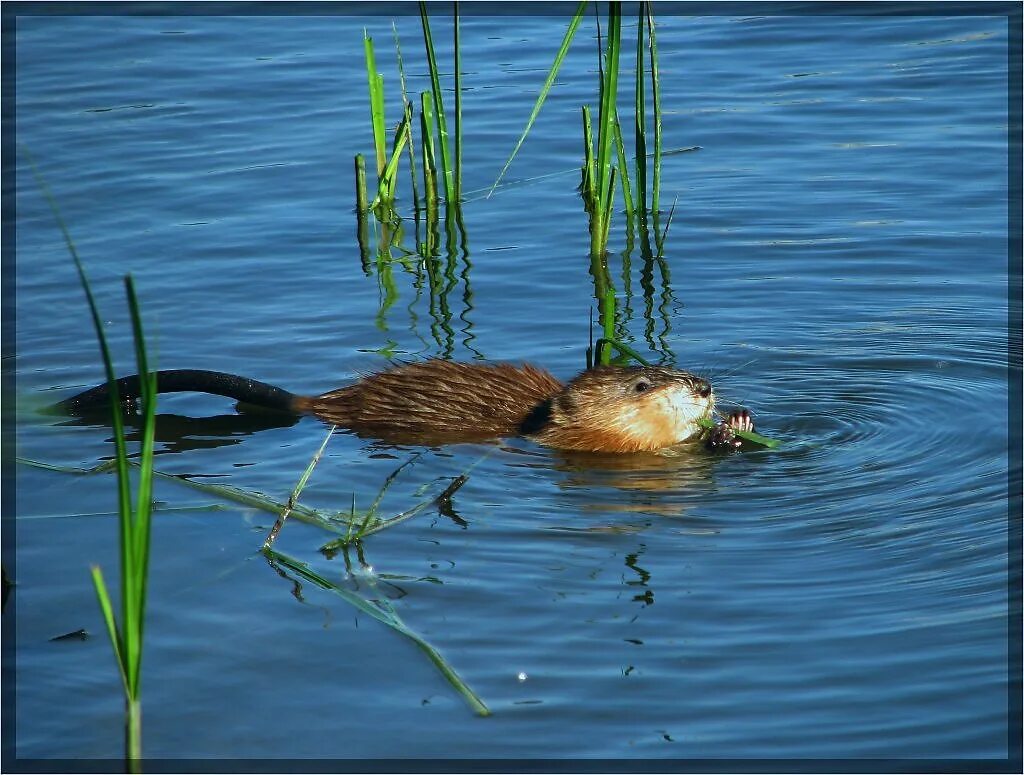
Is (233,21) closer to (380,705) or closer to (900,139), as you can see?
(900,139)

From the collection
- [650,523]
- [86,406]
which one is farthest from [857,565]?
[86,406]

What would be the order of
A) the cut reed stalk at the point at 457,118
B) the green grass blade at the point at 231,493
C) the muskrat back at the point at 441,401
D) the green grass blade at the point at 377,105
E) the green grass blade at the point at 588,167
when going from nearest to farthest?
the green grass blade at the point at 231,493
the muskrat back at the point at 441,401
the cut reed stalk at the point at 457,118
the green grass blade at the point at 588,167
the green grass blade at the point at 377,105

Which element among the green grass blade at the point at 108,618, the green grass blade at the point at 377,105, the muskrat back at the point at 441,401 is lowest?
the muskrat back at the point at 441,401

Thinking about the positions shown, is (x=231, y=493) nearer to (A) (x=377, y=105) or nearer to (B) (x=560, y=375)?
(B) (x=560, y=375)

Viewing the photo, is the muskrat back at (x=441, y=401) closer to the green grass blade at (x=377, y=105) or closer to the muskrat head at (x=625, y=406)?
the muskrat head at (x=625, y=406)

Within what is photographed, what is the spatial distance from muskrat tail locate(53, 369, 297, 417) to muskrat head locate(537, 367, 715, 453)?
1.13 meters

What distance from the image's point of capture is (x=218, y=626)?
4.47 metres

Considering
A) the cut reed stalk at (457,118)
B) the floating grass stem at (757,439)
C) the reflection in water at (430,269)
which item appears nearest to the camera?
the floating grass stem at (757,439)

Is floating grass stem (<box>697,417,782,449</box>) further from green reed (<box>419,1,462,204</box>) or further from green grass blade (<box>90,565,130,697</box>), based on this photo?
green grass blade (<box>90,565,130,697</box>)

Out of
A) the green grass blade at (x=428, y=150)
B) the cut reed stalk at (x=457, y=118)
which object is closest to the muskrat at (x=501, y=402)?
the cut reed stalk at (x=457, y=118)

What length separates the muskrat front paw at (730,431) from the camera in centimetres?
597

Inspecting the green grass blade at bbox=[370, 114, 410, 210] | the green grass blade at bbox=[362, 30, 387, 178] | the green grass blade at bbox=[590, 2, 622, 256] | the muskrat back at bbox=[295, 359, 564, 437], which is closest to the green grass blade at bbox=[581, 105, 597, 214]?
the green grass blade at bbox=[590, 2, 622, 256]

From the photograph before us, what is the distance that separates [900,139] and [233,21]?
6565mm

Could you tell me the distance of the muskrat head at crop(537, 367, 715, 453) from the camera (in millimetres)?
6203
